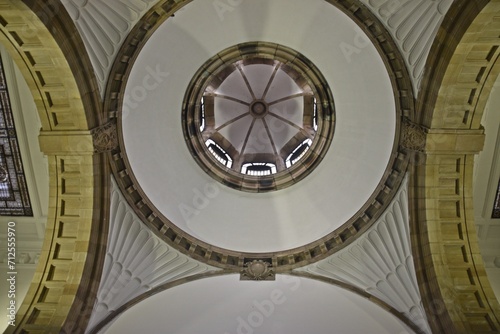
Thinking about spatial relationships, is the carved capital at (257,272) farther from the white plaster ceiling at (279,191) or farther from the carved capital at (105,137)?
the carved capital at (105,137)

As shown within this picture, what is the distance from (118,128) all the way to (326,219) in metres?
6.27

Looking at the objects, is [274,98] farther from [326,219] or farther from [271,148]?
[326,219]

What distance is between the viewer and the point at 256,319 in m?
13.8

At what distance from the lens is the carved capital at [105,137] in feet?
37.2

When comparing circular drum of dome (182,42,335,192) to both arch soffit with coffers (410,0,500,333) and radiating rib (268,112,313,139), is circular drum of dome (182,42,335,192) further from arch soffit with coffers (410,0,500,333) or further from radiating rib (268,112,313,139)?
arch soffit with coffers (410,0,500,333)

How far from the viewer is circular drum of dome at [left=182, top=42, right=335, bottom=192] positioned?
14.5 metres

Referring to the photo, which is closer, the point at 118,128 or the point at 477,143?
the point at 477,143

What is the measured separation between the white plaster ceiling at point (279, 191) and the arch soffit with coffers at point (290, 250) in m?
0.30

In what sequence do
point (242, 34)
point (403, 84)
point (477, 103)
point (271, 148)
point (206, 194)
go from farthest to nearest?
point (271, 148) < point (206, 194) < point (242, 34) < point (403, 84) < point (477, 103)

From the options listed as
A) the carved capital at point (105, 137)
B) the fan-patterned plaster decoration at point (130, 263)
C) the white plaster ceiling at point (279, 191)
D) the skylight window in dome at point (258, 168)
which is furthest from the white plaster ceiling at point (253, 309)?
the skylight window in dome at point (258, 168)

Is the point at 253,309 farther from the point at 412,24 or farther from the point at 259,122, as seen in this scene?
the point at 412,24

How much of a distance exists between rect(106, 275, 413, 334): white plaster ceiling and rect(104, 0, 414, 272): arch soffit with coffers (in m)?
0.64

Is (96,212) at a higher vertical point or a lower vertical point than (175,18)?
lower

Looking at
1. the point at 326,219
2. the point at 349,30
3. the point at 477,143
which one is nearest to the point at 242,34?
the point at 349,30
